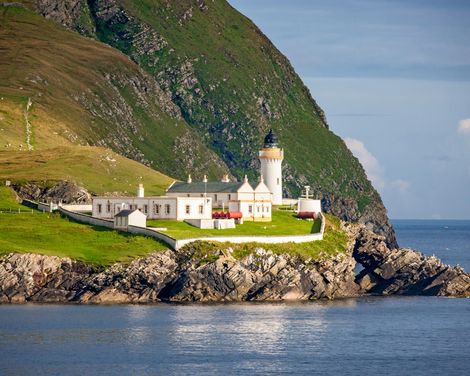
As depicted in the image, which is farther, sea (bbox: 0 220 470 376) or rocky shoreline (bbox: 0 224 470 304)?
rocky shoreline (bbox: 0 224 470 304)

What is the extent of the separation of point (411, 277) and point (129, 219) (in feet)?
117

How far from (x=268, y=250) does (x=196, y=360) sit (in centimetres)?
4799

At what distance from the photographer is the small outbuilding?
589 ft

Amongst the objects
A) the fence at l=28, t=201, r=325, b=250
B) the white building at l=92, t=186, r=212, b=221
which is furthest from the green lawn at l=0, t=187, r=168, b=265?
the white building at l=92, t=186, r=212, b=221

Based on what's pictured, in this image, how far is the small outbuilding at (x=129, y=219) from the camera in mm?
179500

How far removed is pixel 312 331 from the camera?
143625 millimetres

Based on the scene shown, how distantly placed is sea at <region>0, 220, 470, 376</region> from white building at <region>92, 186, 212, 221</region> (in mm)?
28559

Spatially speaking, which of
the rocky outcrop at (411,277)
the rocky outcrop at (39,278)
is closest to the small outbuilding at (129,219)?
the rocky outcrop at (39,278)

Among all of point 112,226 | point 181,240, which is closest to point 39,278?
point 181,240

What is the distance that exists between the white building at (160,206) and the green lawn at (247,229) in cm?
216

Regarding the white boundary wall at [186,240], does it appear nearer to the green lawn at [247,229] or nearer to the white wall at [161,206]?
the green lawn at [247,229]

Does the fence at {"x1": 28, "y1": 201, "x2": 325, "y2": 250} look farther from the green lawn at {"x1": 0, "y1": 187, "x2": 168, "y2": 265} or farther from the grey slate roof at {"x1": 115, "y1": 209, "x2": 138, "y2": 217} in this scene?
the grey slate roof at {"x1": 115, "y1": 209, "x2": 138, "y2": 217}

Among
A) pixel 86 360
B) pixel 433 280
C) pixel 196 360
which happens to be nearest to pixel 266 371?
pixel 196 360

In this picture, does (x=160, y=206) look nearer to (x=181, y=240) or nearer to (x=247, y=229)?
(x=247, y=229)
